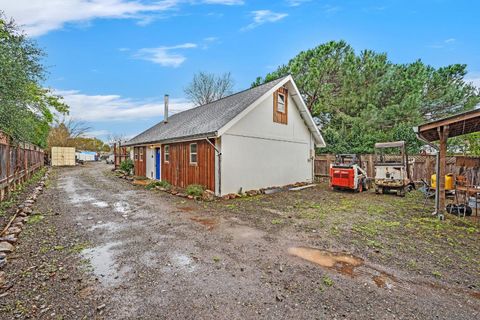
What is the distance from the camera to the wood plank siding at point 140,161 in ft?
51.5

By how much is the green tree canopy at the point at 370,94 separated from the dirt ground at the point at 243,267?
9935 millimetres

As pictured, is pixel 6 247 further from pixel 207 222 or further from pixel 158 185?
pixel 158 185

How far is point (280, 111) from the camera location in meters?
12.0

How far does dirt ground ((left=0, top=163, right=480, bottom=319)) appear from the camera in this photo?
8.64 ft

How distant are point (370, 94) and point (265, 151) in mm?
9383

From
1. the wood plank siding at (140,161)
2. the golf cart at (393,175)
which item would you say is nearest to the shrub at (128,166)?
the wood plank siding at (140,161)

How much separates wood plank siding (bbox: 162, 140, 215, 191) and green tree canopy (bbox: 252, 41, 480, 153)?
10.6m

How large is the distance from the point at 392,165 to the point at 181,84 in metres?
26.7

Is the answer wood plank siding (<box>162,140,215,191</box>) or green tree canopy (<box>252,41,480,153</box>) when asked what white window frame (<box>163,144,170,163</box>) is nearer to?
wood plank siding (<box>162,140,215,191</box>)

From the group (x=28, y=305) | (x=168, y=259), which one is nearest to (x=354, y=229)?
(x=168, y=259)

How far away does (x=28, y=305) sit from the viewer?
2.67 metres

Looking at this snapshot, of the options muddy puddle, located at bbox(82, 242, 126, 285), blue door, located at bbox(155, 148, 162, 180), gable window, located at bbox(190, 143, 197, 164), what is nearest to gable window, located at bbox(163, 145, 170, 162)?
blue door, located at bbox(155, 148, 162, 180)

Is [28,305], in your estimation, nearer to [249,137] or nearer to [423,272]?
[423,272]

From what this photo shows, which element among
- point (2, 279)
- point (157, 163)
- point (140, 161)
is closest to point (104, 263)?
point (2, 279)
